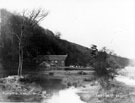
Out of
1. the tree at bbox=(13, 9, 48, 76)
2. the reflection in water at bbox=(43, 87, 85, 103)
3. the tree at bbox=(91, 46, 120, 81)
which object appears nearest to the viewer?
the reflection in water at bbox=(43, 87, 85, 103)

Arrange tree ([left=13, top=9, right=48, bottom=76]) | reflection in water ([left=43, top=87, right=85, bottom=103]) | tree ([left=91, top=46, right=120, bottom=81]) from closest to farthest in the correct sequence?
reflection in water ([left=43, top=87, right=85, bottom=103]) < tree ([left=91, top=46, right=120, bottom=81]) < tree ([left=13, top=9, right=48, bottom=76])

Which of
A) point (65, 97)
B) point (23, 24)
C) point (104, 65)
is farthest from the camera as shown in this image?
point (23, 24)

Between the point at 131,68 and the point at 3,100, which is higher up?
the point at 131,68

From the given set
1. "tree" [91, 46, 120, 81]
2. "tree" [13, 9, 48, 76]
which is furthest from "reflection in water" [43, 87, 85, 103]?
"tree" [13, 9, 48, 76]

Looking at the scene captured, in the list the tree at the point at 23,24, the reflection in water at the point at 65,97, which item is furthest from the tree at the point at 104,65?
the tree at the point at 23,24

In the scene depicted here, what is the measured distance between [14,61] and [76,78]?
10.6 m

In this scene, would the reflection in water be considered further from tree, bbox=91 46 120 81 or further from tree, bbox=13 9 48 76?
tree, bbox=13 9 48 76

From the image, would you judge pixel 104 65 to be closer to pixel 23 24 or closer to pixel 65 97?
pixel 65 97

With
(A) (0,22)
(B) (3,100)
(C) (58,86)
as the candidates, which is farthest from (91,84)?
(A) (0,22)

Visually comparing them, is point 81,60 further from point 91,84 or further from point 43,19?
point 91,84

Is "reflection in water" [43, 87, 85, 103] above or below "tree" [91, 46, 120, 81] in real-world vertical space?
below

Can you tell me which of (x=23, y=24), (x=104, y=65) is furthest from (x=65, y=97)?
(x=23, y=24)

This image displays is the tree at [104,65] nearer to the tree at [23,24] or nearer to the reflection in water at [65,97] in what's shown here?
the reflection in water at [65,97]

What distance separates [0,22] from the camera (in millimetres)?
32875
